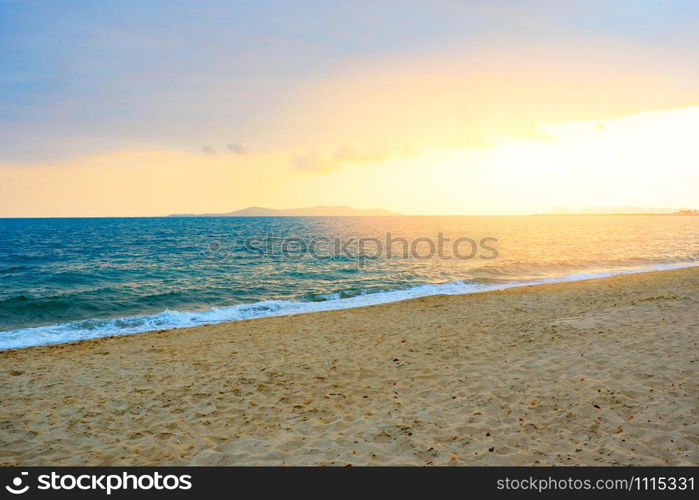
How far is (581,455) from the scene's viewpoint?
580 cm

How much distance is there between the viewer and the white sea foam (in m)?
15.9

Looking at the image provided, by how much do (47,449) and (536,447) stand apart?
817 cm

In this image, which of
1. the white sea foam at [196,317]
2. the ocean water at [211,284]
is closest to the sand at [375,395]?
the white sea foam at [196,317]

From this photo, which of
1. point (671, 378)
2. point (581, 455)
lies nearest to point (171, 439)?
point (581, 455)

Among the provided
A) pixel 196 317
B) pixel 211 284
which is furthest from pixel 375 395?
pixel 211 284

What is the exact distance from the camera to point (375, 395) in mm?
8414

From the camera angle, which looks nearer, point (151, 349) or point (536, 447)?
point (536, 447)

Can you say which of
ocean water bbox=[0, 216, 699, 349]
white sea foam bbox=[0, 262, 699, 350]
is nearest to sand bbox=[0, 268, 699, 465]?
white sea foam bbox=[0, 262, 699, 350]

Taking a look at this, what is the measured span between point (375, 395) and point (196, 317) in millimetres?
13417

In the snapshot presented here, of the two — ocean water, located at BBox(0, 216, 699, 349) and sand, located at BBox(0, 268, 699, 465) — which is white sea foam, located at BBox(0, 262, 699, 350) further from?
sand, located at BBox(0, 268, 699, 465)

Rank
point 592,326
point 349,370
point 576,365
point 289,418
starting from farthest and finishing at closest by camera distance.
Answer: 1. point 592,326
2. point 349,370
3. point 576,365
4. point 289,418

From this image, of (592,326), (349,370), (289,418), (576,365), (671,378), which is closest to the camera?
(289,418)

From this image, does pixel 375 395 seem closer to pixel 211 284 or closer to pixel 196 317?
pixel 196 317
